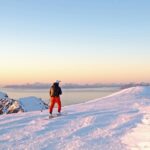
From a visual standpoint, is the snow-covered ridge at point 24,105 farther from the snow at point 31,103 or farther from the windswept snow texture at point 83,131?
the windswept snow texture at point 83,131

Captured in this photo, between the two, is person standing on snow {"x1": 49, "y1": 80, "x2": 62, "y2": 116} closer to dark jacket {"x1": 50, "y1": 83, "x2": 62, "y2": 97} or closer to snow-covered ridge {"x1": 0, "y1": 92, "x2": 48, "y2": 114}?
dark jacket {"x1": 50, "y1": 83, "x2": 62, "y2": 97}

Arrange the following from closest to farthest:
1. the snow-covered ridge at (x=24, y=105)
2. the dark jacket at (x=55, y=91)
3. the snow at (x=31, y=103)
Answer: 1. the dark jacket at (x=55, y=91)
2. the snow-covered ridge at (x=24, y=105)
3. the snow at (x=31, y=103)

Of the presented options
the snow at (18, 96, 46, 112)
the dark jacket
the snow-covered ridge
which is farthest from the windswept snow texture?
the snow at (18, 96, 46, 112)

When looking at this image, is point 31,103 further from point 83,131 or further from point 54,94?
point 83,131

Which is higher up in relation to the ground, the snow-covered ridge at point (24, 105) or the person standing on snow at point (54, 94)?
the person standing on snow at point (54, 94)

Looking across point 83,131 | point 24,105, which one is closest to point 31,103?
point 24,105

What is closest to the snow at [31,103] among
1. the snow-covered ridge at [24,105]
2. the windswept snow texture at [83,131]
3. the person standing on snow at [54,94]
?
the snow-covered ridge at [24,105]

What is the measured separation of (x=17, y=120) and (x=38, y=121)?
1.54 m

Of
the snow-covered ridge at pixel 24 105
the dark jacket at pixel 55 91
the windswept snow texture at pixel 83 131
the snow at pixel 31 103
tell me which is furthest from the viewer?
the snow at pixel 31 103

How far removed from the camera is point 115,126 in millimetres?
20109

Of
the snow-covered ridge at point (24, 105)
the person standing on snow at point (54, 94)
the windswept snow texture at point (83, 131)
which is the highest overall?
the person standing on snow at point (54, 94)

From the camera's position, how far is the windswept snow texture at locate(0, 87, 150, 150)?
54.3ft

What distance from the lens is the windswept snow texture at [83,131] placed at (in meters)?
16.6

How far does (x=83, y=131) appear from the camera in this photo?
19.3 m
